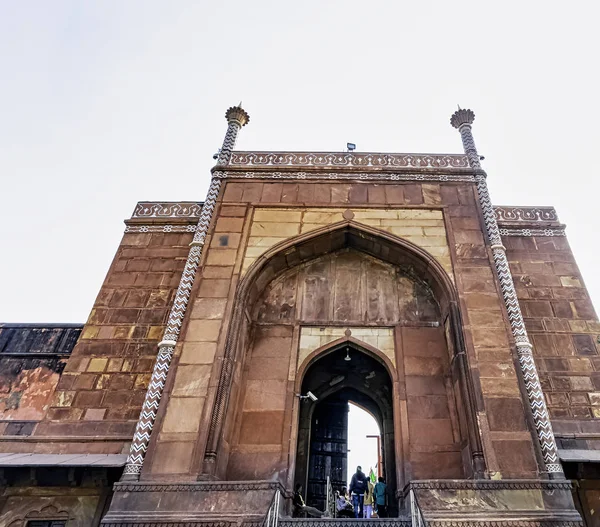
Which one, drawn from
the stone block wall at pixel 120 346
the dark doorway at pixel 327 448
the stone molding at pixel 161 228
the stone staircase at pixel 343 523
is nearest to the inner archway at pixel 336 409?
the dark doorway at pixel 327 448

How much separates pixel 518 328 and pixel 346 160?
5113 millimetres

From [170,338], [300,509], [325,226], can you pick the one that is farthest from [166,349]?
[325,226]

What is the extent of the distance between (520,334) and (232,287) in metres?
4.90

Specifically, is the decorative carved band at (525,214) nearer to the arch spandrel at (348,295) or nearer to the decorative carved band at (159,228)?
the arch spandrel at (348,295)

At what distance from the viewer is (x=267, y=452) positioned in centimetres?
738

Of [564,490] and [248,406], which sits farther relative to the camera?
[248,406]

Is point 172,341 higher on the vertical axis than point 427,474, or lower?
higher

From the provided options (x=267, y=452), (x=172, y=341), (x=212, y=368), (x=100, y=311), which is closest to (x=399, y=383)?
(x=267, y=452)

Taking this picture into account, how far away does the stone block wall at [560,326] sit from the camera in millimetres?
7719

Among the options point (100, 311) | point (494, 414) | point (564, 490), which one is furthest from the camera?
point (100, 311)

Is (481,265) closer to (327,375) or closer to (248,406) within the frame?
(327,375)

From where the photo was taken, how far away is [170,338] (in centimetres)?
772

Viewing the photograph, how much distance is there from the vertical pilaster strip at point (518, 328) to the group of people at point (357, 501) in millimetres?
2738

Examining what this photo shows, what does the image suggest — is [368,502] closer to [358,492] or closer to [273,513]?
[358,492]
